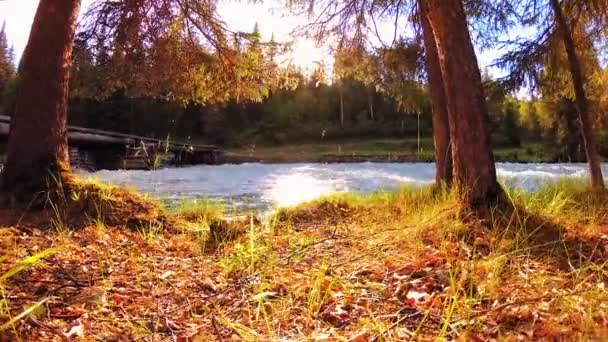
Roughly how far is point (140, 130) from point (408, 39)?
3483 cm

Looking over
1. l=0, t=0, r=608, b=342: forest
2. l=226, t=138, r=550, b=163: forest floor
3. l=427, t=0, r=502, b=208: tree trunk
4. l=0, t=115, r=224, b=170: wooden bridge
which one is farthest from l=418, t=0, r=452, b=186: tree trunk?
l=226, t=138, r=550, b=163: forest floor

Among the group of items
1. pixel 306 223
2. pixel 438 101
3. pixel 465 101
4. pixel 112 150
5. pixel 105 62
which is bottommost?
pixel 306 223

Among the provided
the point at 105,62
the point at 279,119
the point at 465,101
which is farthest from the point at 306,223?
the point at 279,119

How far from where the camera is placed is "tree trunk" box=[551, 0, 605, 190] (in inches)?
227

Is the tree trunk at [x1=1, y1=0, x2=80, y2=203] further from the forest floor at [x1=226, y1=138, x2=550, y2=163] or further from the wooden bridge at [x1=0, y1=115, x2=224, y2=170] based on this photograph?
the forest floor at [x1=226, y1=138, x2=550, y2=163]

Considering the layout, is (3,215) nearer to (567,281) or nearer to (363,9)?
(567,281)

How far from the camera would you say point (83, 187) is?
167 inches

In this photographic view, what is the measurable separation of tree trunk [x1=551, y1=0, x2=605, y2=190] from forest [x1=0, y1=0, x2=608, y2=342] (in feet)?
0.08

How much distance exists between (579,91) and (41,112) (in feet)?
19.3

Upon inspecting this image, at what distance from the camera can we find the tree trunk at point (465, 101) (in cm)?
391

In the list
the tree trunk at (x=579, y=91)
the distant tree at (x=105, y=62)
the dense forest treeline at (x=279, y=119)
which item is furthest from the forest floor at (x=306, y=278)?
the dense forest treeline at (x=279, y=119)

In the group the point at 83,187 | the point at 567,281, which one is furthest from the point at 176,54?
the point at 567,281

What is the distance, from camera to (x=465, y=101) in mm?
3930

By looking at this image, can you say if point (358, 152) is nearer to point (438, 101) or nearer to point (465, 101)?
point (438, 101)
